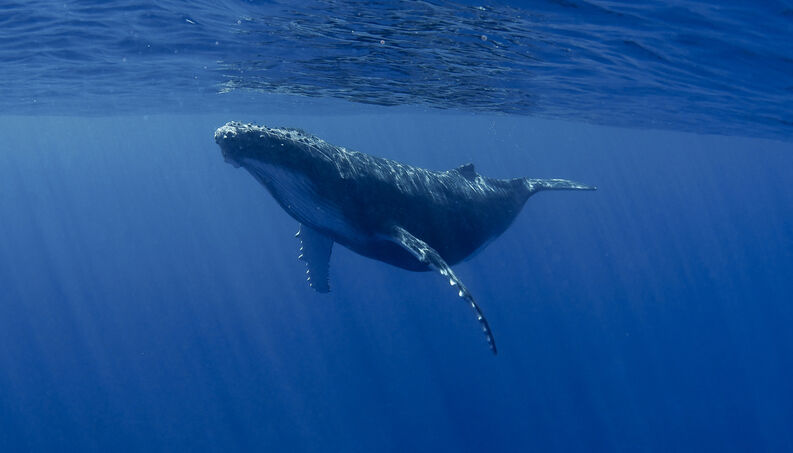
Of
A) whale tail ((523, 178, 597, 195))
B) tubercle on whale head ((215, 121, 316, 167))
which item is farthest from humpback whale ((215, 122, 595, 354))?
whale tail ((523, 178, 597, 195))

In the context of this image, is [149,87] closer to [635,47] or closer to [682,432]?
[635,47]

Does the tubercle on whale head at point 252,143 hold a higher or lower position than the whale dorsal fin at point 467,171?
higher

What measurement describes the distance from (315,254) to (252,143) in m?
3.69

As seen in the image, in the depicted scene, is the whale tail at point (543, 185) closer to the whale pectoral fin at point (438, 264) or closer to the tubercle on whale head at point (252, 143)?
the whale pectoral fin at point (438, 264)

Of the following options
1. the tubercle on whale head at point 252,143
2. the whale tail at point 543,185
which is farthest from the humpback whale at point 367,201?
the whale tail at point 543,185

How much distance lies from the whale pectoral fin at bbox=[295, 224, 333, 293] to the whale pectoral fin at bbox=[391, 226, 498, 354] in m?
2.19

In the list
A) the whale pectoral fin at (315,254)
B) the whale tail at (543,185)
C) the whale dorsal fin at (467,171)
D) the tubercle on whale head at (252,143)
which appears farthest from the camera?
the whale tail at (543,185)

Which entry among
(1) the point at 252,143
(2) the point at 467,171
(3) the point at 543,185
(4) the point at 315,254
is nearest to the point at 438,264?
(1) the point at 252,143

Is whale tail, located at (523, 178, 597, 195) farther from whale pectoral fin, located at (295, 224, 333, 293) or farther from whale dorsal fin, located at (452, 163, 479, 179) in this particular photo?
whale pectoral fin, located at (295, 224, 333, 293)

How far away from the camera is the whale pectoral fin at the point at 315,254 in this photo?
9.38m

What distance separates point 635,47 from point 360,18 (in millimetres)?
8182

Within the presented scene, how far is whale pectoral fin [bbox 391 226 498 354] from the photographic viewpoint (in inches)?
249

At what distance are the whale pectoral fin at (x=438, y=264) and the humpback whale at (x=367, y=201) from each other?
14mm

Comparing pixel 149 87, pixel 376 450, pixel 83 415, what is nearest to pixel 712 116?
pixel 376 450
